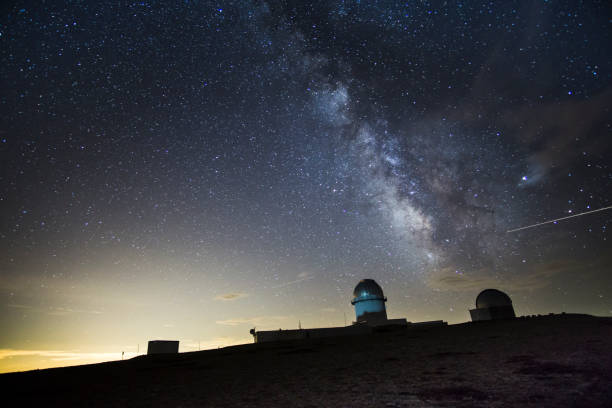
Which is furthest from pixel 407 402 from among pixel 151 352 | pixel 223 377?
pixel 151 352

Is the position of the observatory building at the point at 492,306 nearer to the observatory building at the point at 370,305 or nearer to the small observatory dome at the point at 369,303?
the observatory building at the point at 370,305

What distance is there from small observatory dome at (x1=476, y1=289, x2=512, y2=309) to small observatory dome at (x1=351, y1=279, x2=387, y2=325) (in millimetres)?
11170

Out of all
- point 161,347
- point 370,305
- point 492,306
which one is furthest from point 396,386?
point 492,306

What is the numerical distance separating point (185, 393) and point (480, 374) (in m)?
5.10

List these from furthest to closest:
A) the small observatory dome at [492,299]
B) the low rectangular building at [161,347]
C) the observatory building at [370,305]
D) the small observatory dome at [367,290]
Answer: the small observatory dome at [367,290]
the observatory building at [370,305]
the small observatory dome at [492,299]
the low rectangular building at [161,347]

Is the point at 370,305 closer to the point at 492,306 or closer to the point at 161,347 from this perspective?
the point at 492,306

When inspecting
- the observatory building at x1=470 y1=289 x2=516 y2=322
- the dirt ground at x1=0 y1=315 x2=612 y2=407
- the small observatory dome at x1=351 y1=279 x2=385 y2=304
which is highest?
the small observatory dome at x1=351 y1=279 x2=385 y2=304

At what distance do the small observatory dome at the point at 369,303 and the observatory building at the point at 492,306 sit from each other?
34.2 feet

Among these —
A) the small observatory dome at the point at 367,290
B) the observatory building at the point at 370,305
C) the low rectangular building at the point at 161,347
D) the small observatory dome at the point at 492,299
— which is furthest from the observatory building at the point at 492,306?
the low rectangular building at the point at 161,347

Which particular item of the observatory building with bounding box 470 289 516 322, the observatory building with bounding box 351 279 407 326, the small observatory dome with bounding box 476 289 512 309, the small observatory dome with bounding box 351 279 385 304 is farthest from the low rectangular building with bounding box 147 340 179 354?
the small observatory dome with bounding box 476 289 512 309

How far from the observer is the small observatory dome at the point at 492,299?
33875 millimetres

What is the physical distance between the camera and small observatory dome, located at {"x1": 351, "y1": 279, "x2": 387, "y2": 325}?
117 ft

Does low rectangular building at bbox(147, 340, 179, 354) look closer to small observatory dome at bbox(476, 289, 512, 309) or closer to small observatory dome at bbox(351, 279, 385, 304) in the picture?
small observatory dome at bbox(351, 279, 385, 304)

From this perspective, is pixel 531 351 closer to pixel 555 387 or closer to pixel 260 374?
pixel 555 387
